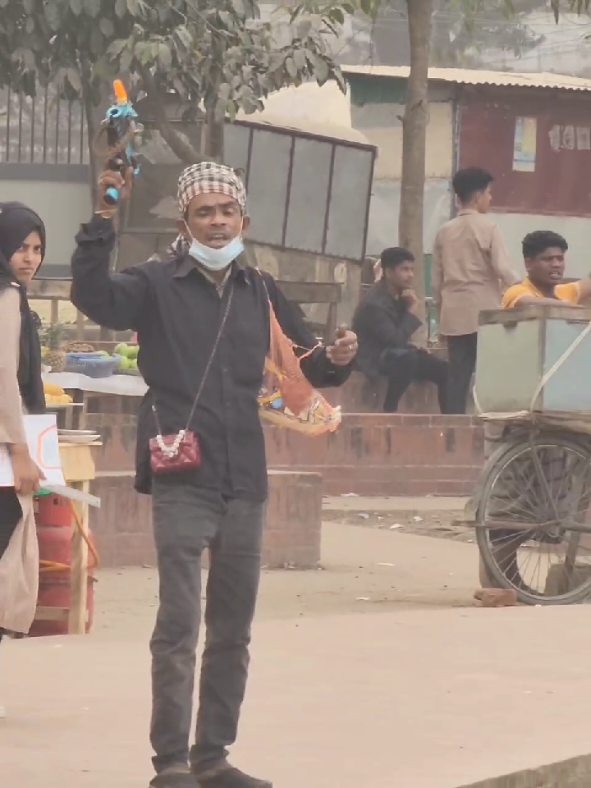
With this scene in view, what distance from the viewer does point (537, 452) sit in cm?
930

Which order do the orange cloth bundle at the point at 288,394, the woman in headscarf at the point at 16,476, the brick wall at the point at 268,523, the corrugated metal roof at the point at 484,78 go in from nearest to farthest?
the orange cloth bundle at the point at 288,394 < the woman in headscarf at the point at 16,476 < the brick wall at the point at 268,523 < the corrugated metal roof at the point at 484,78

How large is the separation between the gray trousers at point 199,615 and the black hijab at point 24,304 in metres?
1.17

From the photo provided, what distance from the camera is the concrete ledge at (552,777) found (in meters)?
5.38

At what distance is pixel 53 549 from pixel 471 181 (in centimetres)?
689

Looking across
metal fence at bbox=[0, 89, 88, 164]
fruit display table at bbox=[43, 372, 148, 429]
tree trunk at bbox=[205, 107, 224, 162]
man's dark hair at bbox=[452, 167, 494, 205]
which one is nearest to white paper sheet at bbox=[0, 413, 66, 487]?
fruit display table at bbox=[43, 372, 148, 429]

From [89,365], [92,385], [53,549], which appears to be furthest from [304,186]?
[53,549]

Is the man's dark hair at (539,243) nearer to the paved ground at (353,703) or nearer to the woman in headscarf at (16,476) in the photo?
the paved ground at (353,703)

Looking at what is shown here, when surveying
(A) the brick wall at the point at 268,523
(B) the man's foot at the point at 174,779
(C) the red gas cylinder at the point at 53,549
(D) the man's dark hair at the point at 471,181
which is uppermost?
(D) the man's dark hair at the point at 471,181

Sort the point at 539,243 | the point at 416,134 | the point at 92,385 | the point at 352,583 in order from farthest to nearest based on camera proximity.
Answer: the point at 416,134, the point at 92,385, the point at 352,583, the point at 539,243

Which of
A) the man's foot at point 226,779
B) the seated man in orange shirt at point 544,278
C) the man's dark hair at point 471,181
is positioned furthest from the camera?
the man's dark hair at point 471,181

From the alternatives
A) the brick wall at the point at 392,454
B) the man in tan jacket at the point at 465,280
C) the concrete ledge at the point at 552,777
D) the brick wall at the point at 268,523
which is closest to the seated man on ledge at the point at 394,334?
the man in tan jacket at the point at 465,280

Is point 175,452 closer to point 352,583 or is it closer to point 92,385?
point 352,583

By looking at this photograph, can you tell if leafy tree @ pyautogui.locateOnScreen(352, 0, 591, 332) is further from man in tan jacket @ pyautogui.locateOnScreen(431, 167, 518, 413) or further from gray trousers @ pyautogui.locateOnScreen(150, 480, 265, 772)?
gray trousers @ pyautogui.locateOnScreen(150, 480, 265, 772)

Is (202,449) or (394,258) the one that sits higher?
A: (394,258)
